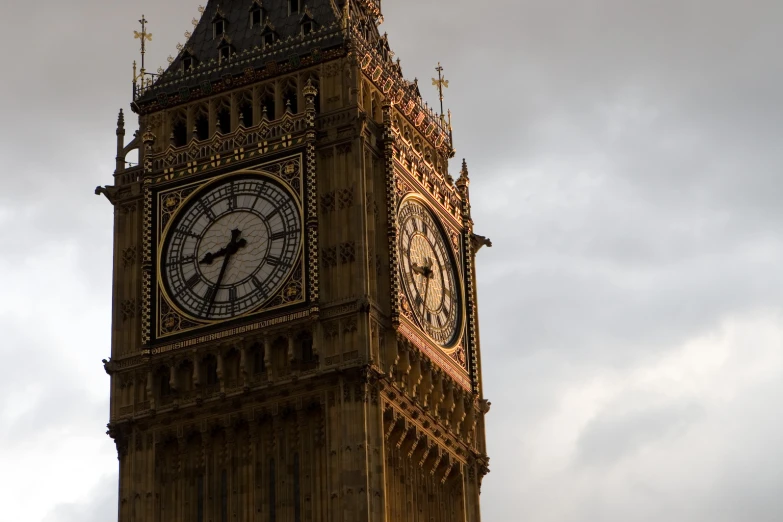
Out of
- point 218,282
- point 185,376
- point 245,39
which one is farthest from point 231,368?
point 245,39

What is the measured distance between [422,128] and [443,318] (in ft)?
21.5

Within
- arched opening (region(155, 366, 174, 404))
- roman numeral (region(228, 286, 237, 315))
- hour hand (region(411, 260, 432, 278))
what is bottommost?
arched opening (region(155, 366, 174, 404))

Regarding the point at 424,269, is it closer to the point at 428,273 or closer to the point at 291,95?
the point at 428,273

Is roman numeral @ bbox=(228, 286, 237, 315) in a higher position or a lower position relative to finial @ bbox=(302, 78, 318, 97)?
lower

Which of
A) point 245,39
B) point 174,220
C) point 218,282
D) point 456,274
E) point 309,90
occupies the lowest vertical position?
point 218,282

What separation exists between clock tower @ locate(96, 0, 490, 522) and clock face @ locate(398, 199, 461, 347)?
9 centimetres

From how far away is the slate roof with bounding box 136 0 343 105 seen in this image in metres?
77.8

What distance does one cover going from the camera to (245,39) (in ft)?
261

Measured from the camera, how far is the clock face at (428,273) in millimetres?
75562

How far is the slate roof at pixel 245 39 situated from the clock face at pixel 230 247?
172 inches

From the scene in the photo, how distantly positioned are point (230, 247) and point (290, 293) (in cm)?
274

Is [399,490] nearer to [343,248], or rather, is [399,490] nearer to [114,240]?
[343,248]

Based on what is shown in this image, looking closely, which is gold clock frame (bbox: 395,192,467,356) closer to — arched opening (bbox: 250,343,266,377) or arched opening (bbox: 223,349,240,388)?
arched opening (bbox: 250,343,266,377)

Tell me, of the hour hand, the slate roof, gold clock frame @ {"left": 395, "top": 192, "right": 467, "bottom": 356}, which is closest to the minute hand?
gold clock frame @ {"left": 395, "top": 192, "right": 467, "bottom": 356}
